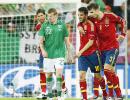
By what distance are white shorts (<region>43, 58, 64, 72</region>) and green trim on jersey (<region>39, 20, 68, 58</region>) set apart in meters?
0.09

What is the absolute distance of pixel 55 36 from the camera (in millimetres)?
14508

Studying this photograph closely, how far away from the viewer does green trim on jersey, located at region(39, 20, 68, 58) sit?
1446 centimetres

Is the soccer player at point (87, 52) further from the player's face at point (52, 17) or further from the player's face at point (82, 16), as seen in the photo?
the player's face at point (52, 17)

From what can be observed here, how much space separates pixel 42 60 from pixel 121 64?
2.94m

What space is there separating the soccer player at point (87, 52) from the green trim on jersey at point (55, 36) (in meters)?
0.43

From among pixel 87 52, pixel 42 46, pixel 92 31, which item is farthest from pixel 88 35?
pixel 42 46

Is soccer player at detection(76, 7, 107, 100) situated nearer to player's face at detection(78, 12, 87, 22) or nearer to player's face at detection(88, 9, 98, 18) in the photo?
player's face at detection(78, 12, 87, 22)

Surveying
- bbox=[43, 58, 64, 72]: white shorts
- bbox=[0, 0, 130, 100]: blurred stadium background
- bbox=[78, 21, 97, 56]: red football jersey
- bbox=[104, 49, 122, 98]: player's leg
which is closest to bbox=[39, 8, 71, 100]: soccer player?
bbox=[43, 58, 64, 72]: white shorts

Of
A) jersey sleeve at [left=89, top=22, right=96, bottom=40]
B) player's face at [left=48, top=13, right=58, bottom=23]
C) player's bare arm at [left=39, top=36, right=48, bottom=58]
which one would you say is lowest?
player's bare arm at [left=39, top=36, right=48, bottom=58]

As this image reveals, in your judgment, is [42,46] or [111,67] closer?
[111,67]

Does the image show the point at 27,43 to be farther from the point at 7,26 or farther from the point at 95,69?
the point at 95,69

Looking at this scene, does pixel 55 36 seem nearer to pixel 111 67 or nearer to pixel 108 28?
pixel 108 28

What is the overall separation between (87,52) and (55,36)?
72cm

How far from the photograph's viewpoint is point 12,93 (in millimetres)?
18297
